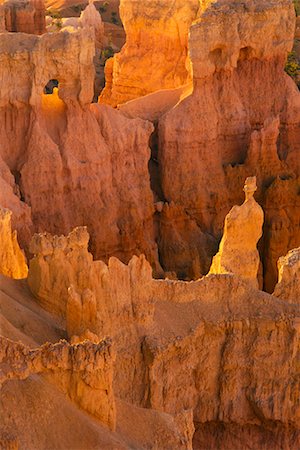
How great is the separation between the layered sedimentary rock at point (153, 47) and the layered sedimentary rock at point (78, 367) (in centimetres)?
1686

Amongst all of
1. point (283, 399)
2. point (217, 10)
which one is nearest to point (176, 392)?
point (283, 399)

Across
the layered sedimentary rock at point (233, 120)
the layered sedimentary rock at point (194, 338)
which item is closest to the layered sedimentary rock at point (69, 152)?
the layered sedimentary rock at point (233, 120)

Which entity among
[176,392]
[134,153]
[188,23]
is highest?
[188,23]

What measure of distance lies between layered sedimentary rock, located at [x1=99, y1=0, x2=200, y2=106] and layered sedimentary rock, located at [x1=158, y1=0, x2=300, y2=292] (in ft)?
7.23

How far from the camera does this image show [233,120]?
80.5ft

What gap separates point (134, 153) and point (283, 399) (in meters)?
9.32

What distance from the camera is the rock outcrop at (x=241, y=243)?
17859 mm

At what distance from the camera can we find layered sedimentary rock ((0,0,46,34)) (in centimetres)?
Answer: 2806

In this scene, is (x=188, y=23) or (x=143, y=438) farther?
(x=188, y=23)

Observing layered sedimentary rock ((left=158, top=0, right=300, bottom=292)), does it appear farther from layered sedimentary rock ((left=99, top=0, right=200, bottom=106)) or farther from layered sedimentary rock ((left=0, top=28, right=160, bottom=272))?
layered sedimentary rock ((left=99, top=0, right=200, bottom=106))

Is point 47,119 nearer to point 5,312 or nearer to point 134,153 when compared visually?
point 134,153

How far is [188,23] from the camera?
26703 millimetres

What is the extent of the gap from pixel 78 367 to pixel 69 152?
11.5 meters

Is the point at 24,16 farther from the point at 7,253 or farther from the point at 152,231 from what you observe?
the point at 7,253
